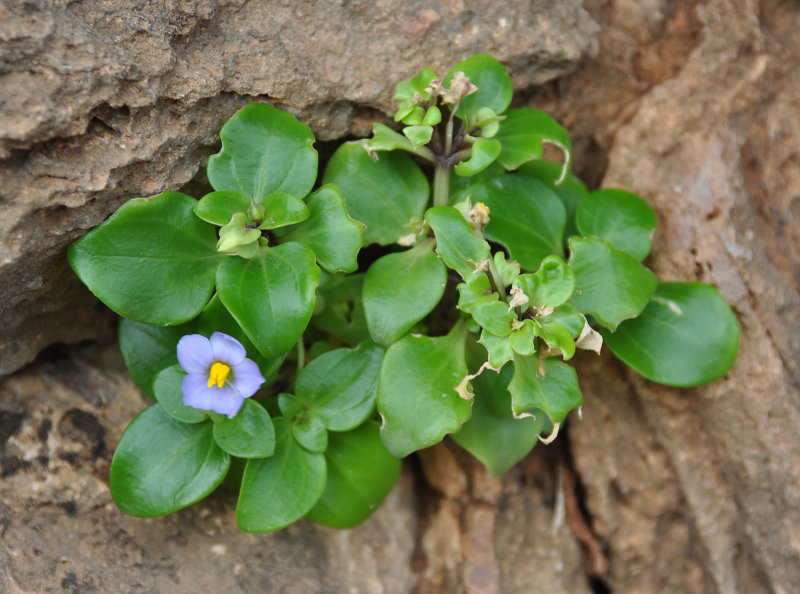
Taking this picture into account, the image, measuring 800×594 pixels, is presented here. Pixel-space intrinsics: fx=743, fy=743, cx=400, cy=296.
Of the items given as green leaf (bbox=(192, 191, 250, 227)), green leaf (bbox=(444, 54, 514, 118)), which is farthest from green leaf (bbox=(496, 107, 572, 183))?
green leaf (bbox=(192, 191, 250, 227))

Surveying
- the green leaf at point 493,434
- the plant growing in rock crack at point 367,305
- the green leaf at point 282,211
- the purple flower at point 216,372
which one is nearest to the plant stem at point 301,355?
the plant growing in rock crack at point 367,305

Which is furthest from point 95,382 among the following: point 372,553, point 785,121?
point 785,121

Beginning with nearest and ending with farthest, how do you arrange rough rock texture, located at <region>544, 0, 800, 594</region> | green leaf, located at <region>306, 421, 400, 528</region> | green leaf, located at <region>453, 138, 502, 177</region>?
green leaf, located at <region>453, 138, 502, 177</region> → green leaf, located at <region>306, 421, 400, 528</region> → rough rock texture, located at <region>544, 0, 800, 594</region>

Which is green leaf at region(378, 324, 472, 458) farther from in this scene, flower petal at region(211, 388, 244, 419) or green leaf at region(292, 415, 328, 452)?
flower petal at region(211, 388, 244, 419)

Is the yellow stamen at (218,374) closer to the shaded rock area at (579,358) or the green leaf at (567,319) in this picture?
the shaded rock area at (579,358)

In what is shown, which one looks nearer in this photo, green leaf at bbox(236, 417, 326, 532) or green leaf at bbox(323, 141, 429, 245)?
green leaf at bbox(236, 417, 326, 532)

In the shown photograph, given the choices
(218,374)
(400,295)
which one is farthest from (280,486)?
(400,295)
